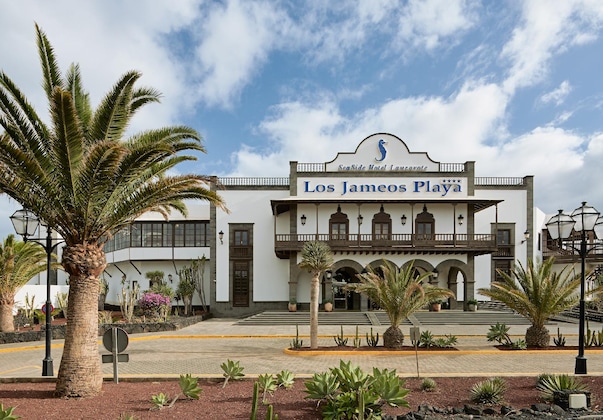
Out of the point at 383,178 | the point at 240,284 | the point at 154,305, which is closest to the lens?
the point at 154,305

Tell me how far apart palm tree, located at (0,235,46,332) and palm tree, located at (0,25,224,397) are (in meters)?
12.2

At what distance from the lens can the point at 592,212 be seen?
34.5 feet

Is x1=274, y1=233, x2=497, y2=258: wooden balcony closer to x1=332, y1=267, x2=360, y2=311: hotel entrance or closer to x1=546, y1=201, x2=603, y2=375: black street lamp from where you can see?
x1=332, y1=267, x2=360, y2=311: hotel entrance

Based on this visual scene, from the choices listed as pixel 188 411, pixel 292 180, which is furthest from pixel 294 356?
pixel 292 180

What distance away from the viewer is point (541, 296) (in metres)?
14.1

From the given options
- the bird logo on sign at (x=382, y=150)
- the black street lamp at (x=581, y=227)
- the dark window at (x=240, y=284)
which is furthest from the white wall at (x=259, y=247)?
the black street lamp at (x=581, y=227)

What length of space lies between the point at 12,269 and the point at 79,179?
13136 millimetres

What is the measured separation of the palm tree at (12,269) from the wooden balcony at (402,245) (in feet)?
40.1

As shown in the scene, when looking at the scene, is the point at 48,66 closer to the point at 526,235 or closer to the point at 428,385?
the point at 428,385

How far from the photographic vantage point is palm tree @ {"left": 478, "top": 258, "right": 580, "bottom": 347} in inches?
553

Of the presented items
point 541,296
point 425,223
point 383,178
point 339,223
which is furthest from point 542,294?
point 339,223

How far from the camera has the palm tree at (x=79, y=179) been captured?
8.15 m

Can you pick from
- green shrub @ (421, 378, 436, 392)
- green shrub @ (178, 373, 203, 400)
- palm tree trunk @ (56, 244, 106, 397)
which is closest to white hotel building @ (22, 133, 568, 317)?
palm tree trunk @ (56, 244, 106, 397)

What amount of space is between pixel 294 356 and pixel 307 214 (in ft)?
47.1
